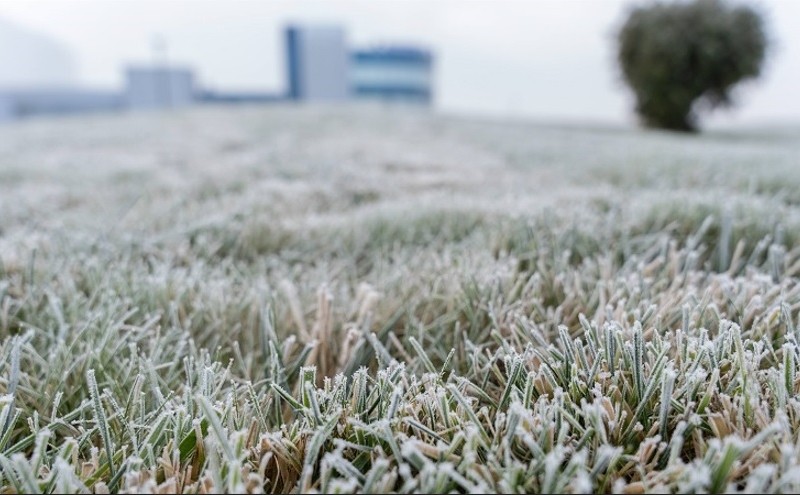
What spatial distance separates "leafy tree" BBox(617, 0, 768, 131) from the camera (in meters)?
11.0

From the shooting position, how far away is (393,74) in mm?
39219

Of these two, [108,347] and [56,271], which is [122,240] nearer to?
[56,271]

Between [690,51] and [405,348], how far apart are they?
41.2 ft

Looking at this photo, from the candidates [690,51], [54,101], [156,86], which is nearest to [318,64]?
[156,86]

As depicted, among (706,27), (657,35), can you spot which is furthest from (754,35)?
(657,35)

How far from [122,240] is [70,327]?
546 millimetres

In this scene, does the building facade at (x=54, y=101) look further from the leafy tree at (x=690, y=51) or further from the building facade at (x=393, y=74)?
the leafy tree at (x=690, y=51)

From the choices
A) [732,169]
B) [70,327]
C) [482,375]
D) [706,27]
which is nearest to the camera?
[482,375]

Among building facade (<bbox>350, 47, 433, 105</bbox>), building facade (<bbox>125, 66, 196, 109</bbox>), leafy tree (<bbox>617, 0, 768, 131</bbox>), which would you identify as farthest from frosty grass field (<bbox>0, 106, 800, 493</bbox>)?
building facade (<bbox>350, 47, 433, 105</bbox>)

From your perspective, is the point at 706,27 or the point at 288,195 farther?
the point at 706,27

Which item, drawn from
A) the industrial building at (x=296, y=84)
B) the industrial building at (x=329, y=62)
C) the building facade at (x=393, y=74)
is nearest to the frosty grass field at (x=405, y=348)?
the industrial building at (x=296, y=84)

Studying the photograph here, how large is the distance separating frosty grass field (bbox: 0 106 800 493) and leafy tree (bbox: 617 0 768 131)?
10.6m

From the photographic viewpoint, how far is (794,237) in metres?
1.29

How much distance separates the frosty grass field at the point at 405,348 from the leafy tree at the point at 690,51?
10612 millimetres
